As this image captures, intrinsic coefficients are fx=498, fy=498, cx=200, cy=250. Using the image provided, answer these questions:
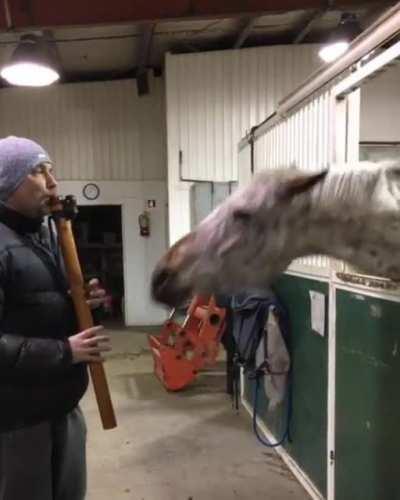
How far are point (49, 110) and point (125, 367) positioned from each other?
341 centimetres

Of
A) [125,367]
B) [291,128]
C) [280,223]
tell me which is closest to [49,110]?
[125,367]

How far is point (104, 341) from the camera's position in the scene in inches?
53.0

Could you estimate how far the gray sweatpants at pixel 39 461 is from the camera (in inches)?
51.1

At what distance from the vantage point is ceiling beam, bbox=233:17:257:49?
4.62 meters

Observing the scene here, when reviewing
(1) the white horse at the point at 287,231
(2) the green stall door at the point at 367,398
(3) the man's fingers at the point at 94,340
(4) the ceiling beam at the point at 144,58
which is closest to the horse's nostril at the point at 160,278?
(1) the white horse at the point at 287,231

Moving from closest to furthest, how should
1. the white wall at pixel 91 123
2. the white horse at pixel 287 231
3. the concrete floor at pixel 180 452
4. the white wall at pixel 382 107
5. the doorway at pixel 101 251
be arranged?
the white horse at pixel 287 231 < the concrete floor at pixel 180 452 < the white wall at pixel 382 107 < the white wall at pixel 91 123 < the doorway at pixel 101 251

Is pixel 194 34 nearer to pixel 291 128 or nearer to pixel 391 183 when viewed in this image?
pixel 291 128

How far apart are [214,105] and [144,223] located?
1784 mm

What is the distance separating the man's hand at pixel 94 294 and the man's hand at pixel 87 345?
0.44 ft

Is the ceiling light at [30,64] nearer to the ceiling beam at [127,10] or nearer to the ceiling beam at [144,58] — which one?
the ceiling beam at [127,10]

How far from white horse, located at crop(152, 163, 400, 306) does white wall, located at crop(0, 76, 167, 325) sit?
519 cm

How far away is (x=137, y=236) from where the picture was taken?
20.3ft

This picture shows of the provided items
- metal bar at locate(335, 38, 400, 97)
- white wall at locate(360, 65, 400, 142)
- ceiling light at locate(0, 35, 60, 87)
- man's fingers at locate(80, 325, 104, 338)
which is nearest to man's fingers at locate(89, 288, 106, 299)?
man's fingers at locate(80, 325, 104, 338)

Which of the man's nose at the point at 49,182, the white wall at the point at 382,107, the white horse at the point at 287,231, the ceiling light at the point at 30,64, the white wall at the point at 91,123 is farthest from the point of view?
the white wall at the point at 91,123
